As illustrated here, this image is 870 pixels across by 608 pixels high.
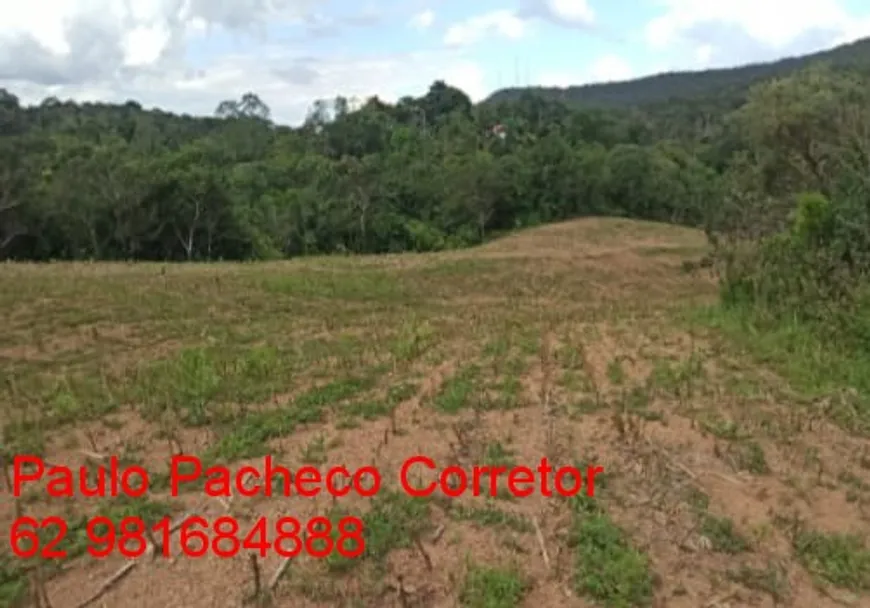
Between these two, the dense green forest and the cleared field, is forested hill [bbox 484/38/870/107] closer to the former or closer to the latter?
the dense green forest

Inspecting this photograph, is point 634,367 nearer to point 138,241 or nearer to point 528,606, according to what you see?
point 528,606

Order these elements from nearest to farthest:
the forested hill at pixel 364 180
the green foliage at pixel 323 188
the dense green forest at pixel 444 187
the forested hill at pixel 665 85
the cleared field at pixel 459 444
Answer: the cleared field at pixel 459 444 → the dense green forest at pixel 444 187 → the forested hill at pixel 364 180 → the green foliage at pixel 323 188 → the forested hill at pixel 665 85

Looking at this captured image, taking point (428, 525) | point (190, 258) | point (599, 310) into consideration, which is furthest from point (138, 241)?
point (428, 525)

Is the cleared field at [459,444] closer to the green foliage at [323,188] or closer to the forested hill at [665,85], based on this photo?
the green foliage at [323,188]

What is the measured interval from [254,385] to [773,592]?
4498mm

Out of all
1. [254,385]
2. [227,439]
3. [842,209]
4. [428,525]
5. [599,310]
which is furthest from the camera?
[599,310]

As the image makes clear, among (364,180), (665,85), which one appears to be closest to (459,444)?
(364,180)

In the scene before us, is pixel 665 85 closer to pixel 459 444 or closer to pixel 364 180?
pixel 364 180

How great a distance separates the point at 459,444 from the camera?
572cm

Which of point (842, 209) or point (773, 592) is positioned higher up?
point (842, 209)

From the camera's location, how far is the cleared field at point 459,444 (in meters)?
4.25

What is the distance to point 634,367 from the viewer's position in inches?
310

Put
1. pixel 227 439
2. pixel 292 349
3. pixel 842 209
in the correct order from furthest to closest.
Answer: pixel 842 209 → pixel 292 349 → pixel 227 439

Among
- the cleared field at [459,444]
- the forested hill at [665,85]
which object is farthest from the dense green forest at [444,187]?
the forested hill at [665,85]
